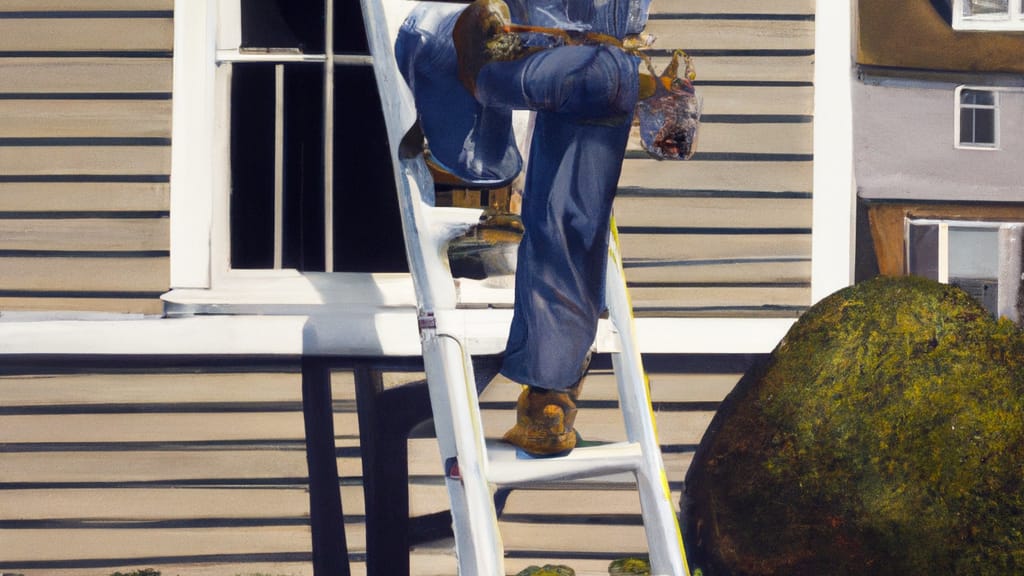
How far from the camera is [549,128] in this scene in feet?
7.39

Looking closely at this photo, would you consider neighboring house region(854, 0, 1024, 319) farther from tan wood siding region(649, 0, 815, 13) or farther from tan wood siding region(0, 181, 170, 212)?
tan wood siding region(0, 181, 170, 212)

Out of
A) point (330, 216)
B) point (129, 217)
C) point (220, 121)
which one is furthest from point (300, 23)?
point (129, 217)

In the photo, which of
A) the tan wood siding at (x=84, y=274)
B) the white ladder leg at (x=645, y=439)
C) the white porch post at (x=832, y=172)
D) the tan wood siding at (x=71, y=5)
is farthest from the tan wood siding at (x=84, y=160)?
the white porch post at (x=832, y=172)

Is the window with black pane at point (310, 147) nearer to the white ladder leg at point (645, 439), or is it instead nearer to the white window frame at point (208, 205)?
the white window frame at point (208, 205)

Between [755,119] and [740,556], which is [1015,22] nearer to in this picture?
[755,119]

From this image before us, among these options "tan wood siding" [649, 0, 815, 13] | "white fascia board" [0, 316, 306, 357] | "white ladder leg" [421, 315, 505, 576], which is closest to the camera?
"white ladder leg" [421, 315, 505, 576]

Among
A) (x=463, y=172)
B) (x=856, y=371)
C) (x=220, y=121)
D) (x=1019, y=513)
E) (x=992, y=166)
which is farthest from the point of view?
(x=992, y=166)

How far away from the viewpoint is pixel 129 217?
345 cm

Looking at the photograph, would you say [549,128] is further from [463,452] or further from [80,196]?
[80,196]

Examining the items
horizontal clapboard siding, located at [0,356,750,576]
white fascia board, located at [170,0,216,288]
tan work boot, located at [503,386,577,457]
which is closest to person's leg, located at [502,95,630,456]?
tan work boot, located at [503,386,577,457]

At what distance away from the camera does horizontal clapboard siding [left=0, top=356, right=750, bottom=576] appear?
3434mm

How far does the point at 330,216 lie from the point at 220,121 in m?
0.48

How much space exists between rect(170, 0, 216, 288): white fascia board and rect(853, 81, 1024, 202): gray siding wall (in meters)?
2.25

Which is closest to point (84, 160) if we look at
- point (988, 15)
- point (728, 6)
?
point (728, 6)
